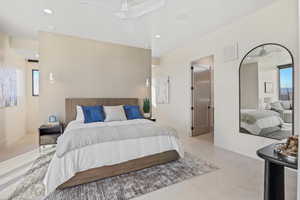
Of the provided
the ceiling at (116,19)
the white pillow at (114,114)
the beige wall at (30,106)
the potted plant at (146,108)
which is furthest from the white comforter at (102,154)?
the beige wall at (30,106)

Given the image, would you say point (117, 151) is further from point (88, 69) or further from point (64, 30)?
point (64, 30)

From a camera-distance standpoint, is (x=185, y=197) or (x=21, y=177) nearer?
(x=185, y=197)

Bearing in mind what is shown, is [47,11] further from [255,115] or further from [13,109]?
[255,115]

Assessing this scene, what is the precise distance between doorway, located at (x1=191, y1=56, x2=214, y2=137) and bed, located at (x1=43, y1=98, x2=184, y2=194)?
2254mm

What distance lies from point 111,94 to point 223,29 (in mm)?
3442

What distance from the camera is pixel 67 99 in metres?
4.07

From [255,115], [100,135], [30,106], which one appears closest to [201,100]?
[255,115]

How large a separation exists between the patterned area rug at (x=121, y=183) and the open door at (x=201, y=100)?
219 centimetres

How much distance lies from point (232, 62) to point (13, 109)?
233 inches

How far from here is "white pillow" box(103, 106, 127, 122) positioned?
3681 mm

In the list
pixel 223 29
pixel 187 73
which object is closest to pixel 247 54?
pixel 223 29

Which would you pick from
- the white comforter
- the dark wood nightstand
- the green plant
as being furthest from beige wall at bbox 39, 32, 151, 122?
the white comforter

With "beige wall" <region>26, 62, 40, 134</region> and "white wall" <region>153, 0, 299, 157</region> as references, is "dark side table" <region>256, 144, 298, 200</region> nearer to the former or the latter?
"white wall" <region>153, 0, 299, 157</region>

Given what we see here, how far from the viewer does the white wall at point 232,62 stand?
8.50ft
